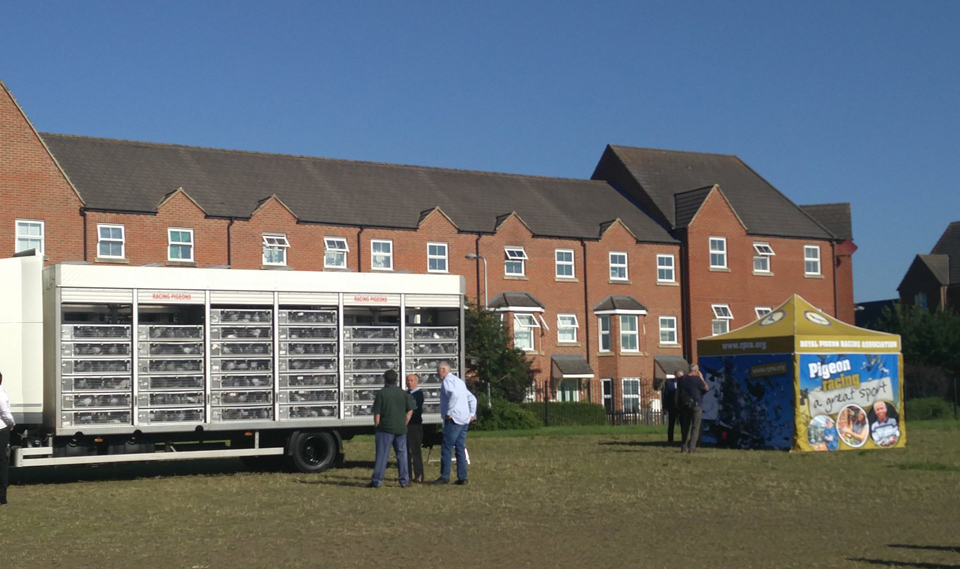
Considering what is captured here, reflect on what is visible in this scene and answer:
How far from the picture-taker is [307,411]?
19.8 metres

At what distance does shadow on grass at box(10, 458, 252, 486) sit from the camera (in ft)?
65.1

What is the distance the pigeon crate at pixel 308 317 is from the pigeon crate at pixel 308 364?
1.99ft

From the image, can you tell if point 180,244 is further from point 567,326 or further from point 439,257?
point 567,326

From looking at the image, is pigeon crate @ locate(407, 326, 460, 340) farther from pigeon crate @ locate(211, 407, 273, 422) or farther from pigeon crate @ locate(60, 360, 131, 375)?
pigeon crate @ locate(60, 360, 131, 375)

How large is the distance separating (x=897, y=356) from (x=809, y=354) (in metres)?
2.66

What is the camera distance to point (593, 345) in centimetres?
5516

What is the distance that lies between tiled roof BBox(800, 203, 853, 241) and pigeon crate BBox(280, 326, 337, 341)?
48193 mm

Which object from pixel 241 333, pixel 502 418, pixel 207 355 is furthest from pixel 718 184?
pixel 207 355

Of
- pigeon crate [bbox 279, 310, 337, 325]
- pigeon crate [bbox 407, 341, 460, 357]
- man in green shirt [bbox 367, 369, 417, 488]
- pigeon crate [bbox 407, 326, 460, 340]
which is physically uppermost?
pigeon crate [bbox 279, 310, 337, 325]

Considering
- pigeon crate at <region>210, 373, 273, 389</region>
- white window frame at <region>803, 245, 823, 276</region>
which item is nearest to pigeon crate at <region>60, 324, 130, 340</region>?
pigeon crate at <region>210, 373, 273, 389</region>

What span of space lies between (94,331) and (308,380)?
3.56m

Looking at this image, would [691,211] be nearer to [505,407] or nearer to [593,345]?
[593,345]

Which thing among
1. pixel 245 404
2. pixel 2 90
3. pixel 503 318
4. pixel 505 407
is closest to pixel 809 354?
pixel 245 404

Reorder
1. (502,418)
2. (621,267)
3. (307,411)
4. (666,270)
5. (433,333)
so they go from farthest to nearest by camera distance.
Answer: (666,270), (621,267), (502,418), (433,333), (307,411)
